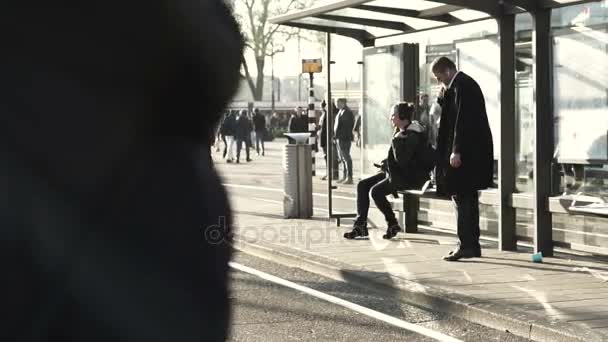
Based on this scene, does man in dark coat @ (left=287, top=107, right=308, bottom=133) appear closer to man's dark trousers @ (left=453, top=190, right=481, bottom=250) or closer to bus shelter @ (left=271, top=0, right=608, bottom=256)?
bus shelter @ (left=271, top=0, right=608, bottom=256)

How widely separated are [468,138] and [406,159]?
1.44 metres

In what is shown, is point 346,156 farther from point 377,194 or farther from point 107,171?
point 107,171

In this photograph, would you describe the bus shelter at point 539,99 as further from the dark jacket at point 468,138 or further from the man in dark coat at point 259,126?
the man in dark coat at point 259,126

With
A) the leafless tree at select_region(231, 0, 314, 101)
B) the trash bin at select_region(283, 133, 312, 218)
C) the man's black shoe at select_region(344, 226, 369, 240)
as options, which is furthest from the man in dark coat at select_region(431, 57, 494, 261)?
the leafless tree at select_region(231, 0, 314, 101)

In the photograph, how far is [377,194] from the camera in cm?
996

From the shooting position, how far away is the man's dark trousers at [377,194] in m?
9.95

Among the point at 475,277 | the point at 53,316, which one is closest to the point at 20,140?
the point at 53,316

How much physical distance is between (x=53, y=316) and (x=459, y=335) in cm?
503

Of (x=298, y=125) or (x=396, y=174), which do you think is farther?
(x=298, y=125)

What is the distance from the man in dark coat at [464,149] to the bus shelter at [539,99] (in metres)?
0.49

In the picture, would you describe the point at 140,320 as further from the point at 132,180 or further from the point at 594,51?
the point at 594,51

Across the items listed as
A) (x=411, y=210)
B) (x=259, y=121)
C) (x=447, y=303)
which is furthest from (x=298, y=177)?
(x=259, y=121)

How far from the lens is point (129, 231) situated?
1029mm

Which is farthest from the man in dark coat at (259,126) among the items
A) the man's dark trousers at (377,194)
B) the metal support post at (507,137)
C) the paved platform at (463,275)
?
the metal support post at (507,137)
